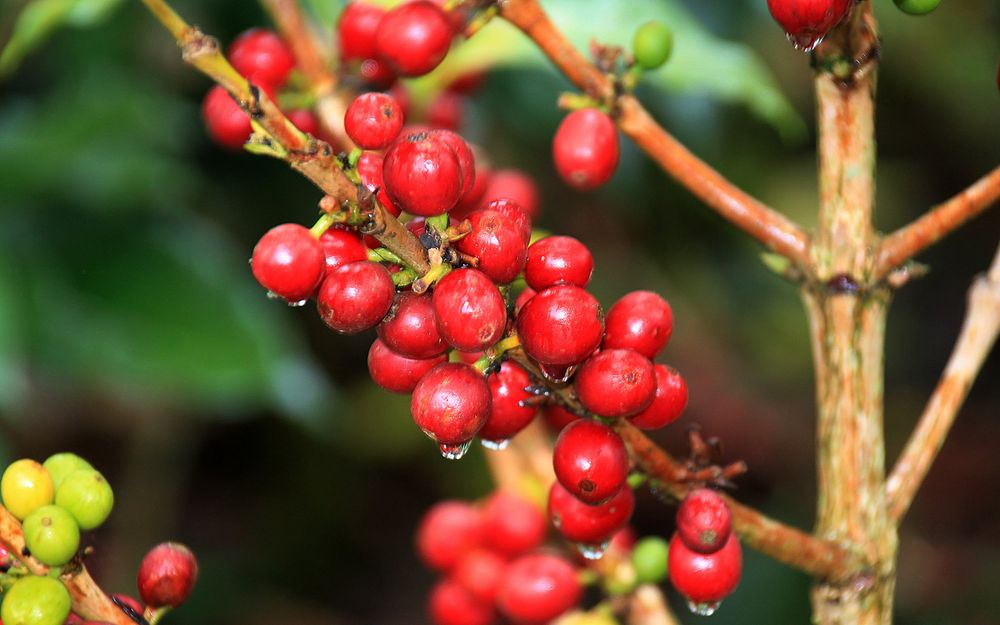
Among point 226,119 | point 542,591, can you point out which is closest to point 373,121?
point 226,119

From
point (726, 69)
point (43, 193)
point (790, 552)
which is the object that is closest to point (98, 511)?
point (790, 552)

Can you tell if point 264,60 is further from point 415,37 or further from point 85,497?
point 85,497

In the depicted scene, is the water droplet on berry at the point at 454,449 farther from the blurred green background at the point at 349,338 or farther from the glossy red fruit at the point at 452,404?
the blurred green background at the point at 349,338

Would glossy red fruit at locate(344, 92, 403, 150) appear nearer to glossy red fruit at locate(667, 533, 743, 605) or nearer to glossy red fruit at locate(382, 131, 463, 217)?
glossy red fruit at locate(382, 131, 463, 217)

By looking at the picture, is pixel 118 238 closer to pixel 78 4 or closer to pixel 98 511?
pixel 78 4

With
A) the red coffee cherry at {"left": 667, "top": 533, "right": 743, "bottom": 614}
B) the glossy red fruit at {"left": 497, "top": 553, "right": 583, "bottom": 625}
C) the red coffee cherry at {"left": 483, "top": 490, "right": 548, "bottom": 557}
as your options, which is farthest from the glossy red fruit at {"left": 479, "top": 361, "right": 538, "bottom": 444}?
the red coffee cherry at {"left": 483, "top": 490, "right": 548, "bottom": 557}

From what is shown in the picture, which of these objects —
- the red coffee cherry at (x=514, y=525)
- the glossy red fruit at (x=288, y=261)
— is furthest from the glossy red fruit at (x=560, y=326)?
the red coffee cherry at (x=514, y=525)
